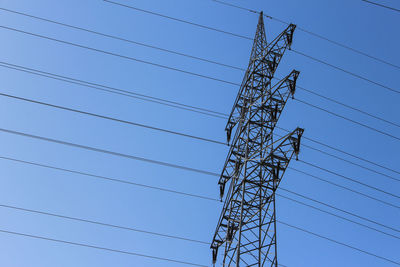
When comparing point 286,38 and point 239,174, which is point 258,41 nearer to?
point 286,38

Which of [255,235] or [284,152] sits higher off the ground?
[284,152]

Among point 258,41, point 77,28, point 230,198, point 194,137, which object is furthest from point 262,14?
point 230,198

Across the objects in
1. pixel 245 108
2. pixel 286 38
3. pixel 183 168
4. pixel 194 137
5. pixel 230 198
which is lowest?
pixel 230 198

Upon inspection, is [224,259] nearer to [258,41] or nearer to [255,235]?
[255,235]

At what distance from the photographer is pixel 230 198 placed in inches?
568

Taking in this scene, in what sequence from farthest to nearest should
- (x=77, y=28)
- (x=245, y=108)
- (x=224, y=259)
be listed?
(x=77, y=28) → (x=245, y=108) → (x=224, y=259)

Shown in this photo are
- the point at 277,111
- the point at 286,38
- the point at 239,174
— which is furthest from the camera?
the point at 286,38

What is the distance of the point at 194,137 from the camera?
16703 millimetres

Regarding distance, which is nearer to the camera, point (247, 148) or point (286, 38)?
point (247, 148)

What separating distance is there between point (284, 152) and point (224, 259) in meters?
4.56

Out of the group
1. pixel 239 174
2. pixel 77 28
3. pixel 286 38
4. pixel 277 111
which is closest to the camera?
pixel 239 174

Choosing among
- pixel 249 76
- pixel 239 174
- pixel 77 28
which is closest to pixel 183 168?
pixel 239 174

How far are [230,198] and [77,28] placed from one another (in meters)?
12.3

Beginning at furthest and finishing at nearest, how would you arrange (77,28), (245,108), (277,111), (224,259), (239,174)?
(77,28), (245,108), (277,111), (239,174), (224,259)
